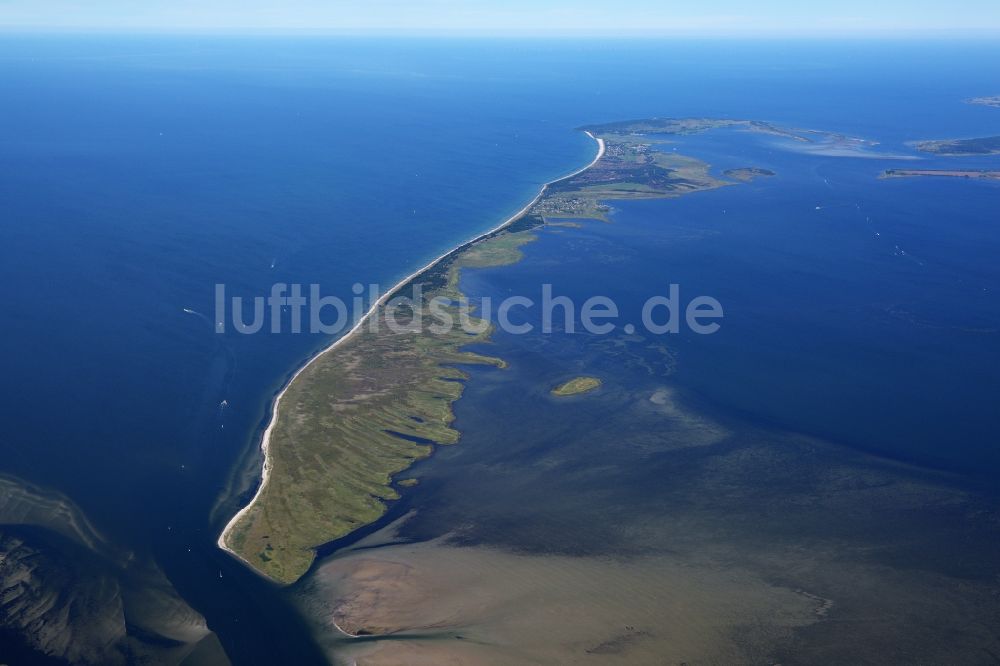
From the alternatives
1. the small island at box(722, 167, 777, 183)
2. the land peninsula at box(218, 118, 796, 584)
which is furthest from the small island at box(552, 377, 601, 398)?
the small island at box(722, 167, 777, 183)

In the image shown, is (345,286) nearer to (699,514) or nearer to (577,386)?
(577,386)

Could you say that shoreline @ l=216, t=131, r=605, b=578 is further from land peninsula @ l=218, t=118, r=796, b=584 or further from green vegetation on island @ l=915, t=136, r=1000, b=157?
green vegetation on island @ l=915, t=136, r=1000, b=157

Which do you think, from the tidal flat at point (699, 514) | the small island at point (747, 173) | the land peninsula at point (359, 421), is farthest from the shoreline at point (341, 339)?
the small island at point (747, 173)

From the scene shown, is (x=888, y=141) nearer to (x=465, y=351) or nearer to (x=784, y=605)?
(x=465, y=351)

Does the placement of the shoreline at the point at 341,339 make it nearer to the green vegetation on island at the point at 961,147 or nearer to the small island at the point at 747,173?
the small island at the point at 747,173

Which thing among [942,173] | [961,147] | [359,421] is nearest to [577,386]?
[359,421]

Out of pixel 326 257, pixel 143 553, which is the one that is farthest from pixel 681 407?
pixel 326 257
